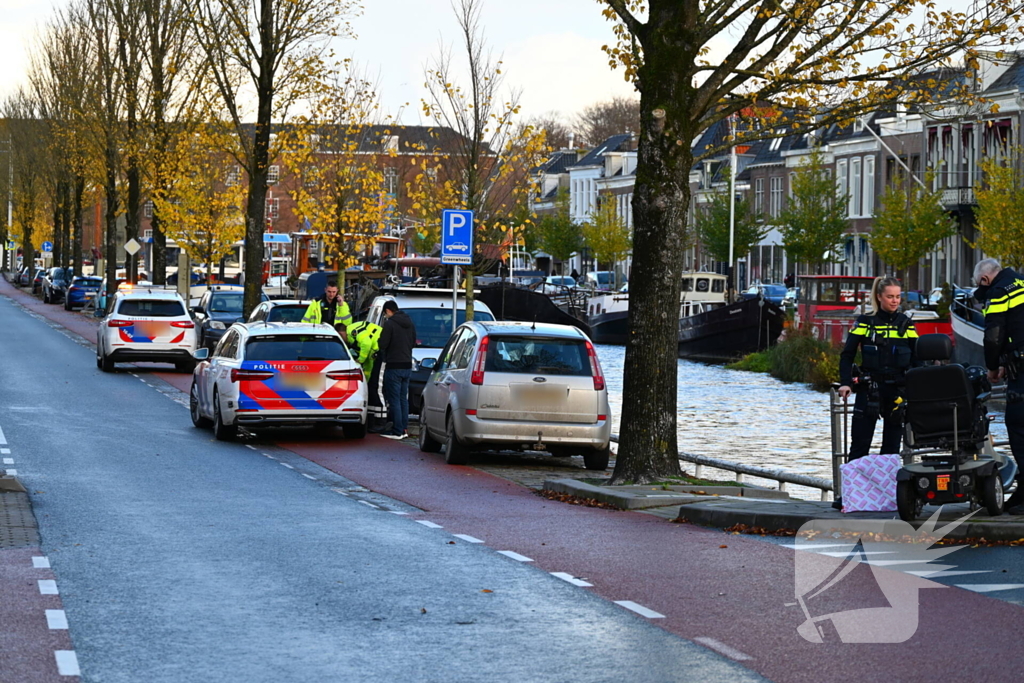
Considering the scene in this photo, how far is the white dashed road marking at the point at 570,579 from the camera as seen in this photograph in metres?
9.41

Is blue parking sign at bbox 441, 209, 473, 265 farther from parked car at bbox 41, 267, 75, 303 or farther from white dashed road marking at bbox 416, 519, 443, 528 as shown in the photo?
parked car at bbox 41, 267, 75, 303

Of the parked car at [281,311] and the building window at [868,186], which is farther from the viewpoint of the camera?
the building window at [868,186]

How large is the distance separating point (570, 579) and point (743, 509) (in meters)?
3.05

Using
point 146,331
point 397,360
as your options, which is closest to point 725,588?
point 397,360

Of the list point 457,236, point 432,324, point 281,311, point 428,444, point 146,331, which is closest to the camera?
point 428,444

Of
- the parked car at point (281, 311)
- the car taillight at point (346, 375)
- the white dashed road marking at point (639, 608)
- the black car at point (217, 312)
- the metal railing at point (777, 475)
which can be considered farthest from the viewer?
the black car at point (217, 312)

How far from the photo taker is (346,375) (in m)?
19.7

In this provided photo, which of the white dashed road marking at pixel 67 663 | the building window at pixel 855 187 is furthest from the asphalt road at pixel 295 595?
the building window at pixel 855 187

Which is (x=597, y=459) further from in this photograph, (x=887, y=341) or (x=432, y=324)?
(x=432, y=324)

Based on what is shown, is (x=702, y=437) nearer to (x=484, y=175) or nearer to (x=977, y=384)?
(x=484, y=175)

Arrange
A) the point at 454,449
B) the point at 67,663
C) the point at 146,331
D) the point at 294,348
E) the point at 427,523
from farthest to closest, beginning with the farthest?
1. the point at 146,331
2. the point at 294,348
3. the point at 454,449
4. the point at 427,523
5. the point at 67,663

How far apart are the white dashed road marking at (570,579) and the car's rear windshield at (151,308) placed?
24.6 meters

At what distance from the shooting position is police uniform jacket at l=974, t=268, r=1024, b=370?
11.3 metres

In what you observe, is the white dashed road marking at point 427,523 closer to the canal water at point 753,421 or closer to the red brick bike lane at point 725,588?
the red brick bike lane at point 725,588
